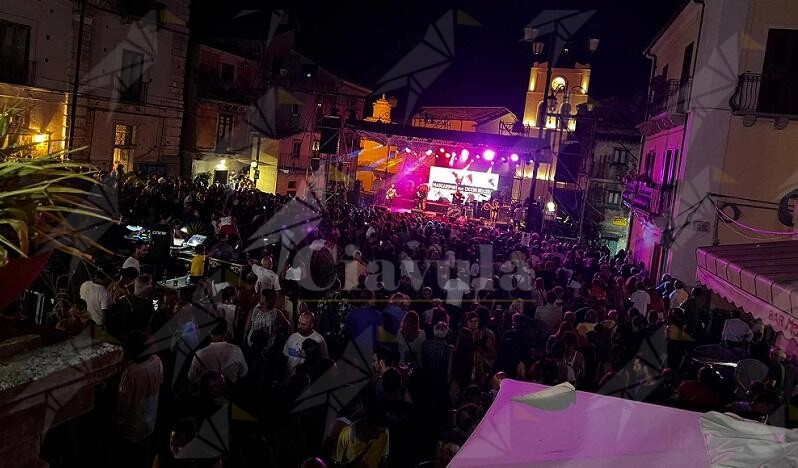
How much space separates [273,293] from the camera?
7230mm

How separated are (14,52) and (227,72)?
506 inches

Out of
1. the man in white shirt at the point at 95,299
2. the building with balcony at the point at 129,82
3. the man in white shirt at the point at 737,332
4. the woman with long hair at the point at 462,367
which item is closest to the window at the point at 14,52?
the building with balcony at the point at 129,82

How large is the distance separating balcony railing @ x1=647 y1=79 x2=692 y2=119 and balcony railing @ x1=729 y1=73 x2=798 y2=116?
4.75 ft

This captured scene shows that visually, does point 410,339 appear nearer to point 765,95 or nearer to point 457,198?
point 765,95

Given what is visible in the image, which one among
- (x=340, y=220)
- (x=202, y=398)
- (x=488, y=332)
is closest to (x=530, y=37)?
(x=340, y=220)

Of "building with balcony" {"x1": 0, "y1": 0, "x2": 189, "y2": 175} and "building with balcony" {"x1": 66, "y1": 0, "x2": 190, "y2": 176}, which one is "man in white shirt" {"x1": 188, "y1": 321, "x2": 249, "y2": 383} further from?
"building with balcony" {"x1": 66, "y1": 0, "x2": 190, "y2": 176}

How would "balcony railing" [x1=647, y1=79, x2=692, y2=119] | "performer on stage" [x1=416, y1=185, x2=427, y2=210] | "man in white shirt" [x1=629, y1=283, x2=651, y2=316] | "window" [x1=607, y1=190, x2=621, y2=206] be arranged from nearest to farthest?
"man in white shirt" [x1=629, y1=283, x2=651, y2=316]
"balcony railing" [x1=647, y1=79, x2=692, y2=119]
"window" [x1=607, y1=190, x2=621, y2=206]
"performer on stage" [x1=416, y1=185, x2=427, y2=210]

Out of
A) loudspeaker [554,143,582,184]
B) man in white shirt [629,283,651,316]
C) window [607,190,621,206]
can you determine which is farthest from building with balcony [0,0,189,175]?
window [607,190,621,206]

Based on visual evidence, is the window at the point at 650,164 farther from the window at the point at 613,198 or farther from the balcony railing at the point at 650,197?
the window at the point at 613,198

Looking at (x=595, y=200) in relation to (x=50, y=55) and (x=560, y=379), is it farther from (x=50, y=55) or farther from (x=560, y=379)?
(x=560, y=379)

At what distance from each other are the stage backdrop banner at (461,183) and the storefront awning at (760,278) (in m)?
27.9

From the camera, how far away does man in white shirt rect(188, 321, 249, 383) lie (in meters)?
5.98

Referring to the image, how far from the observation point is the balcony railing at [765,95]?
45.9 ft

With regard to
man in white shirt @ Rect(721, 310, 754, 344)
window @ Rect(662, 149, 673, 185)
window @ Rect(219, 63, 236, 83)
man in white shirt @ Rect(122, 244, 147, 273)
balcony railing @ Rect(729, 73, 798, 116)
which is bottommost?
man in white shirt @ Rect(721, 310, 754, 344)
